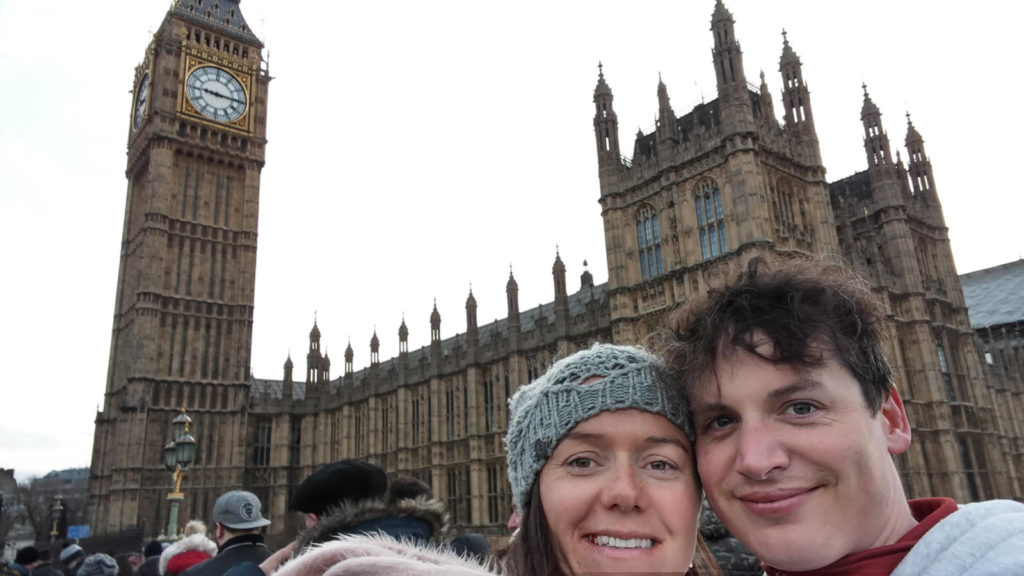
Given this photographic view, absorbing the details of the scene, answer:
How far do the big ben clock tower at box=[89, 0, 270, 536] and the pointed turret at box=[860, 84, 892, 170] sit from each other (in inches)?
1415

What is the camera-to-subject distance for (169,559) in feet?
18.5

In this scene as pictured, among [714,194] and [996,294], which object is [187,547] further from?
[996,294]

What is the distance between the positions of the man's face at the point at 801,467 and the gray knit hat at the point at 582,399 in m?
0.17

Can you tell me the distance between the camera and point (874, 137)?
26.2m

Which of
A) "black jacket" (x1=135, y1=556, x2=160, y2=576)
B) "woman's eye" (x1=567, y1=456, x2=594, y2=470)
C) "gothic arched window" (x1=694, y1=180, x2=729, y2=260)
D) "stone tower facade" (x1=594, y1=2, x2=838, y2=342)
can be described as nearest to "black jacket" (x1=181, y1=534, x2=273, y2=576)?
"woman's eye" (x1=567, y1=456, x2=594, y2=470)

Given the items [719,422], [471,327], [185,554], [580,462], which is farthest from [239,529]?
[471,327]

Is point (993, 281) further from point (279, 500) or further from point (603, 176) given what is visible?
point (279, 500)

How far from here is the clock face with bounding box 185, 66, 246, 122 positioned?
44.5 meters

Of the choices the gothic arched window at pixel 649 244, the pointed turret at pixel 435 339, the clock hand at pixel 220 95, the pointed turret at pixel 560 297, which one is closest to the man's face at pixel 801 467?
the gothic arched window at pixel 649 244

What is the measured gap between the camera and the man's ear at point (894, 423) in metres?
1.83

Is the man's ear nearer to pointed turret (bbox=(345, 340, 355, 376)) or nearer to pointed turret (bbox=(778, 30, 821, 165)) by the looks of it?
pointed turret (bbox=(778, 30, 821, 165))

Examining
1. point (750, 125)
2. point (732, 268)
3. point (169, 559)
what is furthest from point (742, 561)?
point (750, 125)

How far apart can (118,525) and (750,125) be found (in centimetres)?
3698

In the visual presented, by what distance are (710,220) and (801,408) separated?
20466mm
